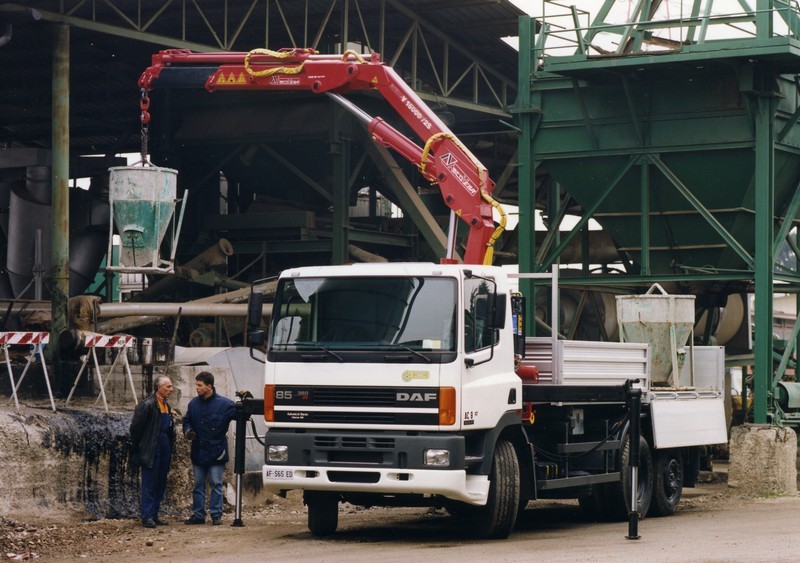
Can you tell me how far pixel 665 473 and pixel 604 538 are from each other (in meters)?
3.47

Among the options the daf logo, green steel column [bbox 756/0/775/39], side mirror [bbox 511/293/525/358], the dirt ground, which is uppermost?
green steel column [bbox 756/0/775/39]

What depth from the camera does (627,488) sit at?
1605cm

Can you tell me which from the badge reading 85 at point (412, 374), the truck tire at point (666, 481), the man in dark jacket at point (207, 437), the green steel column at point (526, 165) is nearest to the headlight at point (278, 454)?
the badge reading 85 at point (412, 374)

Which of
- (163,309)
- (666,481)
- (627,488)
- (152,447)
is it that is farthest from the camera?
(163,309)

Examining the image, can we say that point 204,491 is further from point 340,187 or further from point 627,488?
point 340,187

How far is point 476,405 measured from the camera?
1292cm

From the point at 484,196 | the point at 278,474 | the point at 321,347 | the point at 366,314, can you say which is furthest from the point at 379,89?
the point at 278,474

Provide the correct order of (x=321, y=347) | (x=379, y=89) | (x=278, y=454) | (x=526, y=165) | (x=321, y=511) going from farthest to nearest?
(x=526, y=165)
(x=379, y=89)
(x=321, y=511)
(x=278, y=454)
(x=321, y=347)

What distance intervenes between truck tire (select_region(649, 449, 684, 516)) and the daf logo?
17.2ft

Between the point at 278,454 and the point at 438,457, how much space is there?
5.71 ft

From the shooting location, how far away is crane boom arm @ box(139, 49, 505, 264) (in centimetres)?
1777

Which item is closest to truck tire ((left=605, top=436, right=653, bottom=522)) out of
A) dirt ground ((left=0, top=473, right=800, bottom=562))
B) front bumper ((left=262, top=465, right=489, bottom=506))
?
dirt ground ((left=0, top=473, right=800, bottom=562))

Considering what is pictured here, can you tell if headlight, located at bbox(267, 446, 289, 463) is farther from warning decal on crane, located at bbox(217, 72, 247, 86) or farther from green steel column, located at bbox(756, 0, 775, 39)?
green steel column, located at bbox(756, 0, 775, 39)

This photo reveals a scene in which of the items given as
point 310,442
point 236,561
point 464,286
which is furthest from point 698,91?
point 236,561
